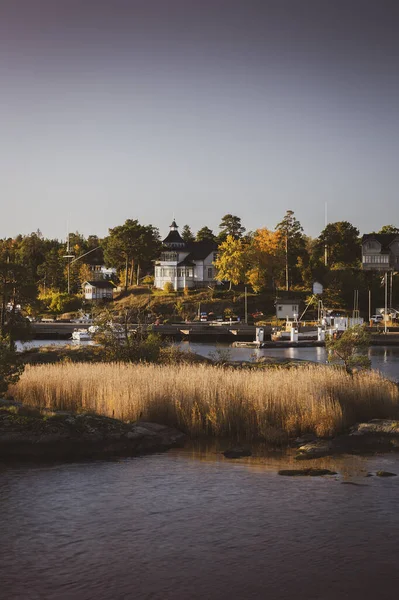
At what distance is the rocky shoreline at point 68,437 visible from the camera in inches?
960

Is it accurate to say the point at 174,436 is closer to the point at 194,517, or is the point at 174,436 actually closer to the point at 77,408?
the point at 77,408

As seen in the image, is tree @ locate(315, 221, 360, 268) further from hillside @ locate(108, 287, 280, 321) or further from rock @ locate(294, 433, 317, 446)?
rock @ locate(294, 433, 317, 446)

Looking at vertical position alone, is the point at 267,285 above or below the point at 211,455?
above

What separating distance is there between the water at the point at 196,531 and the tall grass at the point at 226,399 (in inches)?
120

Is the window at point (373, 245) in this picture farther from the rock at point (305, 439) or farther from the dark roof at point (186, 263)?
the rock at point (305, 439)

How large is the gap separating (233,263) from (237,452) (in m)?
129

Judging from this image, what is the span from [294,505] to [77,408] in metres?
11.5

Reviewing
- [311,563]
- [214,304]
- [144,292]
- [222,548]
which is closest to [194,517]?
[222,548]

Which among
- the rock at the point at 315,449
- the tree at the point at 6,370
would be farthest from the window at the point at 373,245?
the rock at the point at 315,449

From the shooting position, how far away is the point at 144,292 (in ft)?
518

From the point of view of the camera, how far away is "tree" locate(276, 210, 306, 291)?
15450cm

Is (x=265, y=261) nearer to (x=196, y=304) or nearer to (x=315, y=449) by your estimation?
(x=196, y=304)

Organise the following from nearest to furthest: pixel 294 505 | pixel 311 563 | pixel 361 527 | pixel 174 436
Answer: pixel 311 563
pixel 361 527
pixel 294 505
pixel 174 436

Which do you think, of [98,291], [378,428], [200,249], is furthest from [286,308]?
[378,428]
